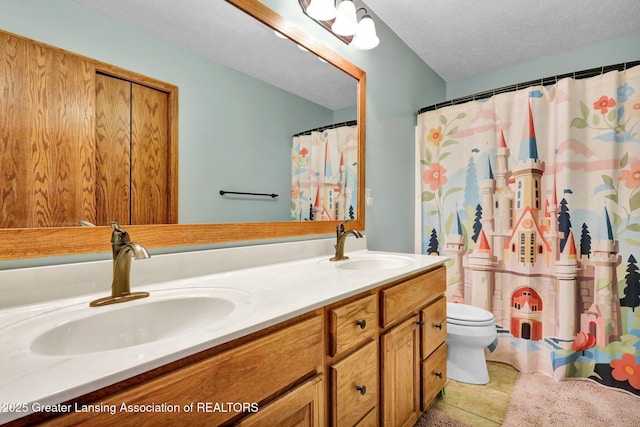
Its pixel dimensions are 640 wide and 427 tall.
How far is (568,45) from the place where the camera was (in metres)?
2.33

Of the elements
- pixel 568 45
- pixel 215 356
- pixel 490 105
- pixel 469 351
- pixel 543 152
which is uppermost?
pixel 568 45

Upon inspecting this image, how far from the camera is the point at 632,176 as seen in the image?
170cm

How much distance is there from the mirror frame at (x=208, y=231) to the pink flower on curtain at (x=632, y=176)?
146 centimetres

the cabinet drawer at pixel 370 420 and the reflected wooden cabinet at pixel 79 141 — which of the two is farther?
the cabinet drawer at pixel 370 420

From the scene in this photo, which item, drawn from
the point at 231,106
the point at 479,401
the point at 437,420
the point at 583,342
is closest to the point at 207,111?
the point at 231,106

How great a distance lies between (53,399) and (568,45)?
333 centimetres

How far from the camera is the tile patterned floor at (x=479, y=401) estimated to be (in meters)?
1.51

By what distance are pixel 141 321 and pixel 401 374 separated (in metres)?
0.97

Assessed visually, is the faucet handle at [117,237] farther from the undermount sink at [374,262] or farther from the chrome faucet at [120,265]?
the undermount sink at [374,262]

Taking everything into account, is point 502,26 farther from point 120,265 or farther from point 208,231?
point 120,265

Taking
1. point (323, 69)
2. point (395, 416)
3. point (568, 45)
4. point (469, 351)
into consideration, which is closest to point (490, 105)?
point (568, 45)

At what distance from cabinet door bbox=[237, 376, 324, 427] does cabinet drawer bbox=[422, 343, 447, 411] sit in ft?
2.51

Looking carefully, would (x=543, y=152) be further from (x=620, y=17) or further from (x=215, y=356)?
(x=215, y=356)

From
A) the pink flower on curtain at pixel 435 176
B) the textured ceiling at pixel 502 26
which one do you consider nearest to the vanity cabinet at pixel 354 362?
the pink flower on curtain at pixel 435 176
